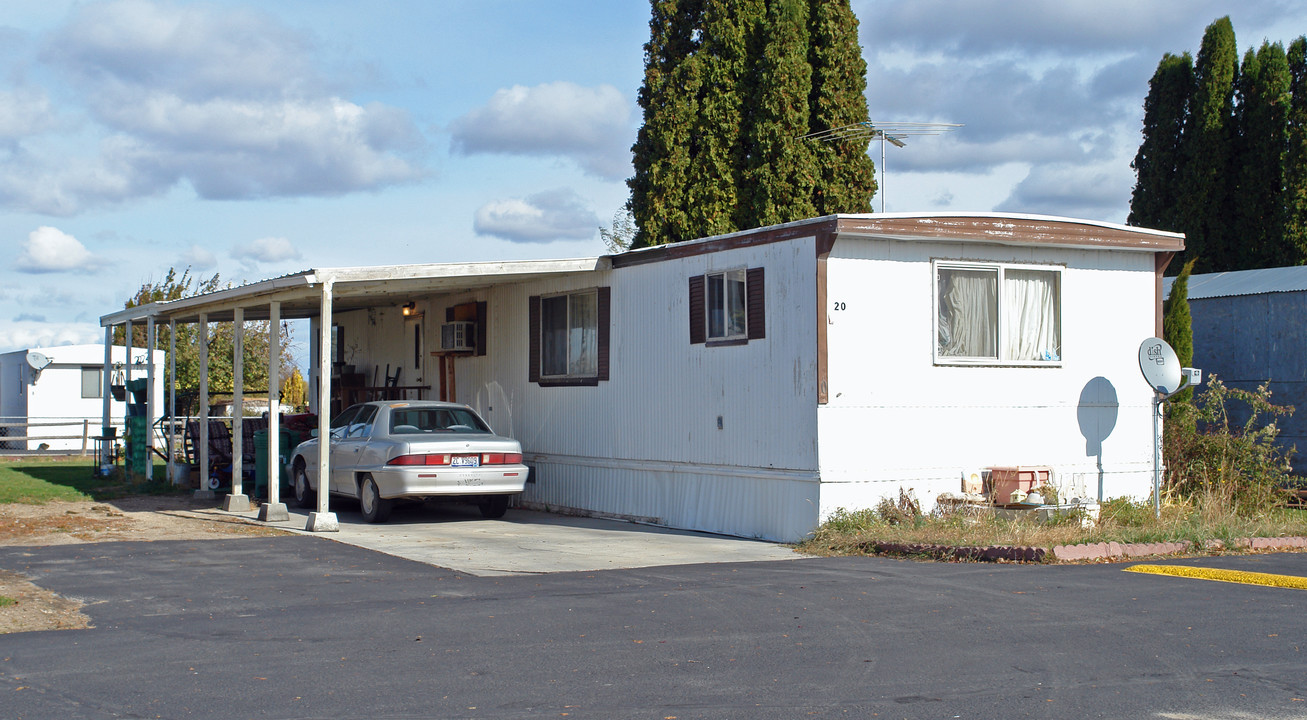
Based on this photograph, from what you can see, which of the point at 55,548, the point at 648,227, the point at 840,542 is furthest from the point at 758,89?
the point at 55,548

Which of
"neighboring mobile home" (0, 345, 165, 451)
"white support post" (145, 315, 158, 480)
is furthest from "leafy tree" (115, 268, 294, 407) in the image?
"white support post" (145, 315, 158, 480)

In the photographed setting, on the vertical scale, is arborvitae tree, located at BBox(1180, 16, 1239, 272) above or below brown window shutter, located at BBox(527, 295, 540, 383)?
above

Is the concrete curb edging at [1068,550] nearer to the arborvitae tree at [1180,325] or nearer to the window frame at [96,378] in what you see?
the arborvitae tree at [1180,325]

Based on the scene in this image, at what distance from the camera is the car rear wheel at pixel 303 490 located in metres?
16.0

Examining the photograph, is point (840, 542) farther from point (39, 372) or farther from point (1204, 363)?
point (39, 372)

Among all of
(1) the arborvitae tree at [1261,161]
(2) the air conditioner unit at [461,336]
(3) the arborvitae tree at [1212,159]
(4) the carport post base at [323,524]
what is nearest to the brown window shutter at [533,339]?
(2) the air conditioner unit at [461,336]

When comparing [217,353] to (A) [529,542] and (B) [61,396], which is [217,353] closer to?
(B) [61,396]

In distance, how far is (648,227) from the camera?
25.5m

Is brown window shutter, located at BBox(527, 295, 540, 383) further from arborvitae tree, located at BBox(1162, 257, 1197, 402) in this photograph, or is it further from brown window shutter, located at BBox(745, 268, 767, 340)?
arborvitae tree, located at BBox(1162, 257, 1197, 402)

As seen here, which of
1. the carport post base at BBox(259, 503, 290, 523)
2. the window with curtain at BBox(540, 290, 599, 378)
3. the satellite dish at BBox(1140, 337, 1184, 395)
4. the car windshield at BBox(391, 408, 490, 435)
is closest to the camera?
the satellite dish at BBox(1140, 337, 1184, 395)

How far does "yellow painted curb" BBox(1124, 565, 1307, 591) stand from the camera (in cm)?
912

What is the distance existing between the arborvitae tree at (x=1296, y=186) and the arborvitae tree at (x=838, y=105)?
8276 millimetres

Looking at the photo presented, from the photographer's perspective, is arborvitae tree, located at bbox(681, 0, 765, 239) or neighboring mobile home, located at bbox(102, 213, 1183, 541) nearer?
neighboring mobile home, located at bbox(102, 213, 1183, 541)

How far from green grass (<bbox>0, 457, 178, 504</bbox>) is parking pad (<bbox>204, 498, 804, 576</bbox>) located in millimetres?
3232
